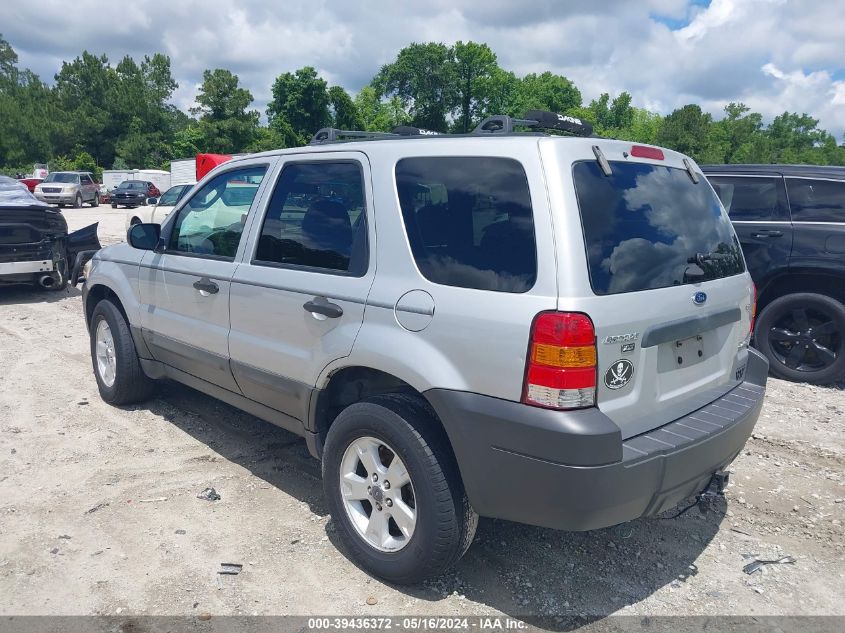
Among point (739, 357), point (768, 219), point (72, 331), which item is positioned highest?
point (768, 219)

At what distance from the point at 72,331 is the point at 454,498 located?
21.9ft

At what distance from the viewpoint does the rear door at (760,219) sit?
247 inches

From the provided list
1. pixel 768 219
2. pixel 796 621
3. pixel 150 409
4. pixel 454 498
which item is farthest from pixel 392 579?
pixel 768 219

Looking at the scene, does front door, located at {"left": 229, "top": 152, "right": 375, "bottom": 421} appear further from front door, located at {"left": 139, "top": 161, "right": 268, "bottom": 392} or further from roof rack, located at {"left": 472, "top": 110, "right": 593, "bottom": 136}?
roof rack, located at {"left": 472, "top": 110, "right": 593, "bottom": 136}

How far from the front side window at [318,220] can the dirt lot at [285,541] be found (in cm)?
143

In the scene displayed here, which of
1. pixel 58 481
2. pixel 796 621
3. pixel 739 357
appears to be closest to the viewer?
pixel 796 621

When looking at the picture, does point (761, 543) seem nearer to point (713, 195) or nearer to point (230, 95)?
point (713, 195)

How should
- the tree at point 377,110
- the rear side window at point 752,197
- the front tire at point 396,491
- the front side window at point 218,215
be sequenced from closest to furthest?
the front tire at point 396,491
the front side window at point 218,215
the rear side window at point 752,197
the tree at point 377,110

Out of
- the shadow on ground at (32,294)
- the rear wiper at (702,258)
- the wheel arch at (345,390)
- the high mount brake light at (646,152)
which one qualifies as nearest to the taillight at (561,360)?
the wheel arch at (345,390)

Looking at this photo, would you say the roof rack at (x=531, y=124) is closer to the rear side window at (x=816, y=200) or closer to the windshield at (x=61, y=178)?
the rear side window at (x=816, y=200)

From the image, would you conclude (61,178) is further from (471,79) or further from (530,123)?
(471,79)

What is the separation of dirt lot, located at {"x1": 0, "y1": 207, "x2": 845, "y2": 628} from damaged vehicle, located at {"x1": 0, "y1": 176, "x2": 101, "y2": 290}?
15.6ft

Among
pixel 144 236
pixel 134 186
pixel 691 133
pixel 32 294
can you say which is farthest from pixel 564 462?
pixel 691 133

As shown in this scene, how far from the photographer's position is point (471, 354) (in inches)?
102
